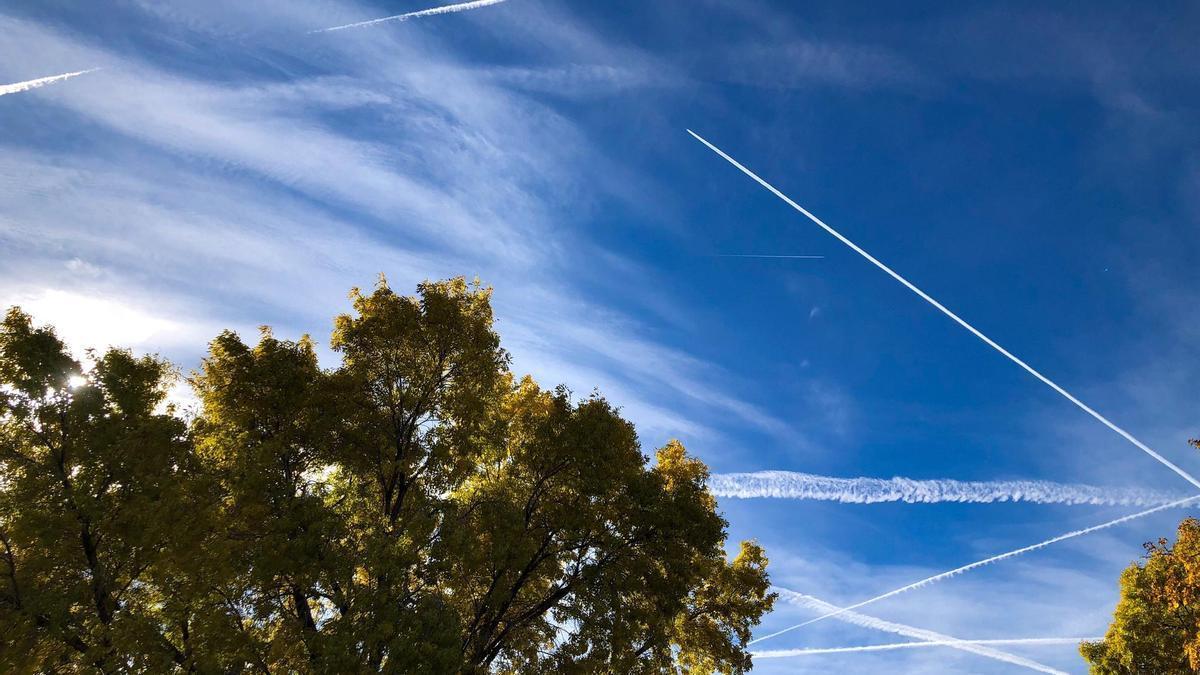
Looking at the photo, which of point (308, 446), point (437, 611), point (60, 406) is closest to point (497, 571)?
point (437, 611)

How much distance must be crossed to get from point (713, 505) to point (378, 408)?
39.5 ft

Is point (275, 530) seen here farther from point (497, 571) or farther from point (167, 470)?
point (497, 571)

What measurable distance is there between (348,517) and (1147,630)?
3257cm

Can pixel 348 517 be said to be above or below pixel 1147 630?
below

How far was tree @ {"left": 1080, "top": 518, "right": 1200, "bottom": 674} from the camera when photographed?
2525 centimetres

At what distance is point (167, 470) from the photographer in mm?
13547

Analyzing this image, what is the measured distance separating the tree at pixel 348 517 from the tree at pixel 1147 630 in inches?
718

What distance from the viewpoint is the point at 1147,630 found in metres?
27.0

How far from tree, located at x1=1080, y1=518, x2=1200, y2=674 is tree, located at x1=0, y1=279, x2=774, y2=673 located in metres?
18.2

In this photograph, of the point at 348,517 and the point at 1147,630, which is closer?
the point at 348,517

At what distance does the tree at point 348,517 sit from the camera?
12.6 meters

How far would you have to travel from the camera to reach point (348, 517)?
54.1ft

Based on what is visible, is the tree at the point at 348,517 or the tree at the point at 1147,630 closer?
the tree at the point at 348,517

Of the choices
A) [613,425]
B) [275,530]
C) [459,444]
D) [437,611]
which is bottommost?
[437,611]
